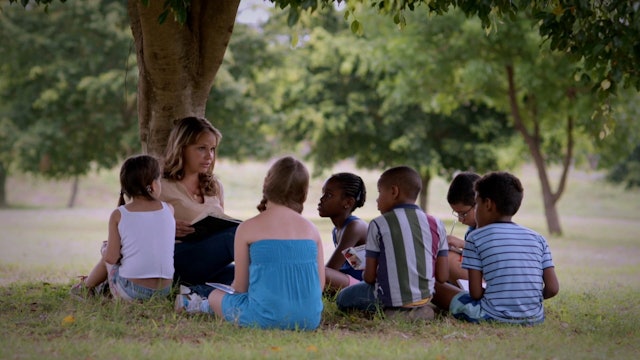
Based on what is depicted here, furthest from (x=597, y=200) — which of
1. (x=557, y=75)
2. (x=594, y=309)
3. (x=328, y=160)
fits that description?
(x=594, y=309)

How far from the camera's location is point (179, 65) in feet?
24.8

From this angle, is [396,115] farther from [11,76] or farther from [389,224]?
[389,224]

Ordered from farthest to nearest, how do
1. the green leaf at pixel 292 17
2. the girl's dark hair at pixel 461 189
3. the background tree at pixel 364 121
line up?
the background tree at pixel 364 121 < the girl's dark hair at pixel 461 189 < the green leaf at pixel 292 17

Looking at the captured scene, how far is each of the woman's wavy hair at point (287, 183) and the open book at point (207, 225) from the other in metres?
0.96

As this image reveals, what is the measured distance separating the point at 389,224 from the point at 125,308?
2.14m

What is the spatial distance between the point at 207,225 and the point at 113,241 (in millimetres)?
783

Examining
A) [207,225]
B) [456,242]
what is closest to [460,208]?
[456,242]

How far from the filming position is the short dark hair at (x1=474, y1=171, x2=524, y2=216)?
6031 millimetres

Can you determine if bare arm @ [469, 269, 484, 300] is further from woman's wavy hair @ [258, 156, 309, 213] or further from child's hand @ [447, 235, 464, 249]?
woman's wavy hair @ [258, 156, 309, 213]

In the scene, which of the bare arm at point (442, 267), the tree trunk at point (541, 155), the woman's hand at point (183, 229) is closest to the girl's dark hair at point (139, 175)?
the woman's hand at point (183, 229)

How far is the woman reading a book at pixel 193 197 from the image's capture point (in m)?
6.68

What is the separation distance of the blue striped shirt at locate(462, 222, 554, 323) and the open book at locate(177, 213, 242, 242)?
1.95 meters

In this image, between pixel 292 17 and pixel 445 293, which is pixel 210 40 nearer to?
pixel 292 17

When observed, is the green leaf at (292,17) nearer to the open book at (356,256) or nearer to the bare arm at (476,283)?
the open book at (356,256)
